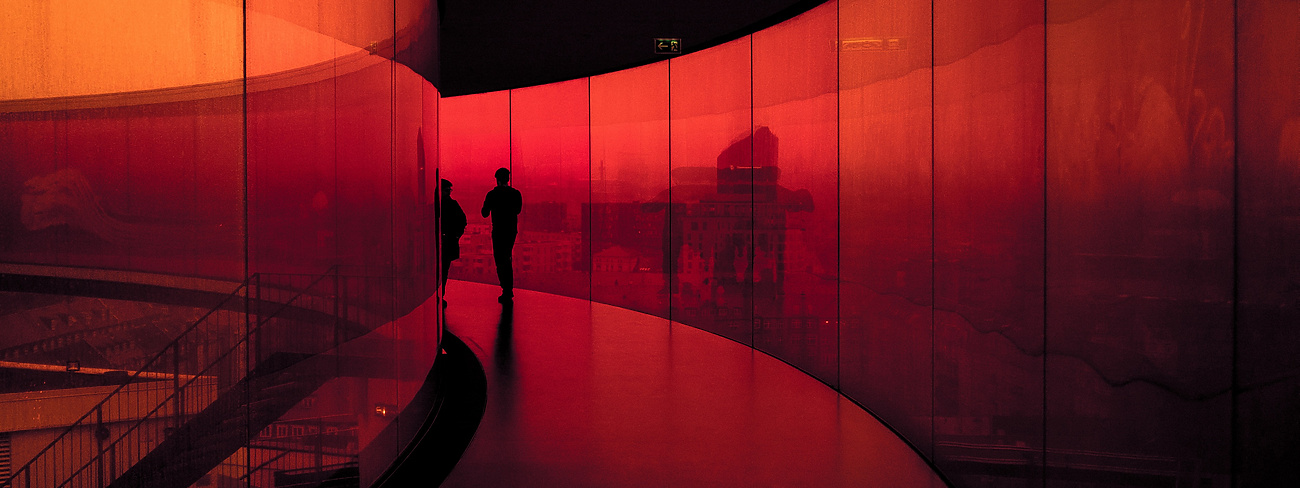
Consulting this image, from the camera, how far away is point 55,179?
1.69 m

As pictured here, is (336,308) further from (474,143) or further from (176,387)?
(474,143)

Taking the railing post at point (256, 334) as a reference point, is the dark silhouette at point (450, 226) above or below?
above

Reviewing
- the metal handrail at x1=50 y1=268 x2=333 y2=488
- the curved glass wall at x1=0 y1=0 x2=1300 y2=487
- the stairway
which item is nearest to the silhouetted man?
the curved glass wall at x1=0 y1=0 x2=1300 y2=487

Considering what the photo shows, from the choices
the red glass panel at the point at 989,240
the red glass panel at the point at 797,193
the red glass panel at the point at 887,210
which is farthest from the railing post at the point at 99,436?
the red glass panel at the point at 797,193

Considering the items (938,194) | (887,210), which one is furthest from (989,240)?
(887,210)

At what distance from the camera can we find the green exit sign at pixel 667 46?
8.38 meters

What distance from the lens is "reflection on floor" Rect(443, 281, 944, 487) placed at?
11.9 feet

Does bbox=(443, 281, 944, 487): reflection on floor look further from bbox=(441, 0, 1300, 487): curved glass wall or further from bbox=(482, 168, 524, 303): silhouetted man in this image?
bbox=(482, 168, 524, 303): silhouetted man

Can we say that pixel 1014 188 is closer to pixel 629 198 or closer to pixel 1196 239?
pixel 1196 239

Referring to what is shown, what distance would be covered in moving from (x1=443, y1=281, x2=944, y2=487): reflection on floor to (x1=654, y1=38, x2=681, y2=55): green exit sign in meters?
3.28

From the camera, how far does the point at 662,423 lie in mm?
4523

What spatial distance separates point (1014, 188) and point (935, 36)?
3.68ft

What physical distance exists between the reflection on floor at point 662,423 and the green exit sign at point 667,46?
3.28 m

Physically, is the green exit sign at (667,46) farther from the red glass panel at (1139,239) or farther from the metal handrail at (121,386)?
the metal handrail at (121,386)
